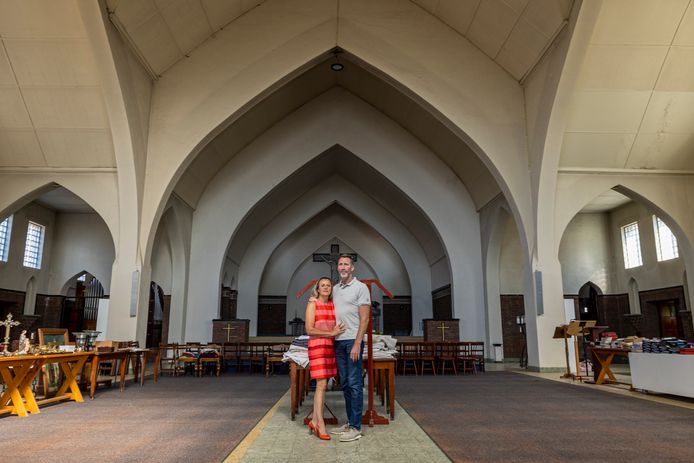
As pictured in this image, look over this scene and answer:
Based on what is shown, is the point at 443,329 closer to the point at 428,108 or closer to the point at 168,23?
the point at 428,108

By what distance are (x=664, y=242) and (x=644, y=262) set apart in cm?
103

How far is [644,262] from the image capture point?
53.8 ft

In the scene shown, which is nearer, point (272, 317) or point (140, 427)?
point (140, 427)

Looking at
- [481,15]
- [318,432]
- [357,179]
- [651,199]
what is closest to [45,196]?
[357,179]

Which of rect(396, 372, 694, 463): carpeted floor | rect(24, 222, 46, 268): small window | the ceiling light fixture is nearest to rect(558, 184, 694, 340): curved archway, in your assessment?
rect(396, 372, 694, 463): carpeted floor

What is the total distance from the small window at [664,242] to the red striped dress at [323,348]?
14377 millimetres

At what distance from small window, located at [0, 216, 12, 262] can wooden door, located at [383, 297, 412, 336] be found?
570 inches

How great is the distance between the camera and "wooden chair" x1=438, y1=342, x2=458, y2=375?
11.3 metres

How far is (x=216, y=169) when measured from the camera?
51.0 feet

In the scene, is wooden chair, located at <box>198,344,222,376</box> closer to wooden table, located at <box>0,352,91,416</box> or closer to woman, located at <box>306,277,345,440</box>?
wooden table, located at <box>0,352,91,416</box>

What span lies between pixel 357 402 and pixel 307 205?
1572 cm

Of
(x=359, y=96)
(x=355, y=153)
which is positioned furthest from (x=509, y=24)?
(x=355, y=153)

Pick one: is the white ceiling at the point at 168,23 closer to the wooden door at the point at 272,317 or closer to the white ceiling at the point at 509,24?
the white ceiling at the point at 509,24

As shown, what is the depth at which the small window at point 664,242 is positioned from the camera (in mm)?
15258
